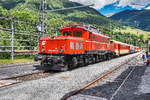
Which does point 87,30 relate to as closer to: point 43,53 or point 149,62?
point 43,53

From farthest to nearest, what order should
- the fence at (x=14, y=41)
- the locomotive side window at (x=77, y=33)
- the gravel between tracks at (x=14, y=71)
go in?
the fence at (x=14, y=41) → the locomotive side window at (x=77, y=33) → the gravel between tracks at (x=14, y=71)

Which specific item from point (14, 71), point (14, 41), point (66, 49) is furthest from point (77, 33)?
point (14, 41)

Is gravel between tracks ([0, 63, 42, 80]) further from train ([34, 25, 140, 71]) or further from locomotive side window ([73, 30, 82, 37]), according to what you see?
locomotive side window ([73, 30, 82, 37])

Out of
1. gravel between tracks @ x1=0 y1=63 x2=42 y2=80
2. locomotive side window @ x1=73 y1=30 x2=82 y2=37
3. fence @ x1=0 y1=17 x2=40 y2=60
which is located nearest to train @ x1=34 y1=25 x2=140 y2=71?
locomotive side window @ x1=73 y1=30 x2=82 y2=37

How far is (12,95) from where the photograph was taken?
6871 millimetres

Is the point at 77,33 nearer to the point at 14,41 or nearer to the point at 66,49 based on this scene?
the point at 66,49

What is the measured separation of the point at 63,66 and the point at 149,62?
38.2 ft

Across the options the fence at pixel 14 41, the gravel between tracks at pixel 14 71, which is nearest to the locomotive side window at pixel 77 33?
the gravel between tracks at pixel 14 71

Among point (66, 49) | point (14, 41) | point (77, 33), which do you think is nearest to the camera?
point (66, 49)

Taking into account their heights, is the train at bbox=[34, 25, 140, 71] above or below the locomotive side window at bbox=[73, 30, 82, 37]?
below

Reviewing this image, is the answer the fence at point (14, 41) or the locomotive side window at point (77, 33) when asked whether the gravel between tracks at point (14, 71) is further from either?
the fence at point (14, 41)

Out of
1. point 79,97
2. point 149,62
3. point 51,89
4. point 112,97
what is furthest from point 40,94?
point 149,62

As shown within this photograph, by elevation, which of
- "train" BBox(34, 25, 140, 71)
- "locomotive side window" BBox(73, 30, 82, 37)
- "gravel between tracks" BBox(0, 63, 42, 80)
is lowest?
"gravel between tracks" BBox(0, 63, 42, 80)

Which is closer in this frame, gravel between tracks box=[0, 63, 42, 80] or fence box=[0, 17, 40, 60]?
gravel between tracks box=[0, 63, 42, 80]
